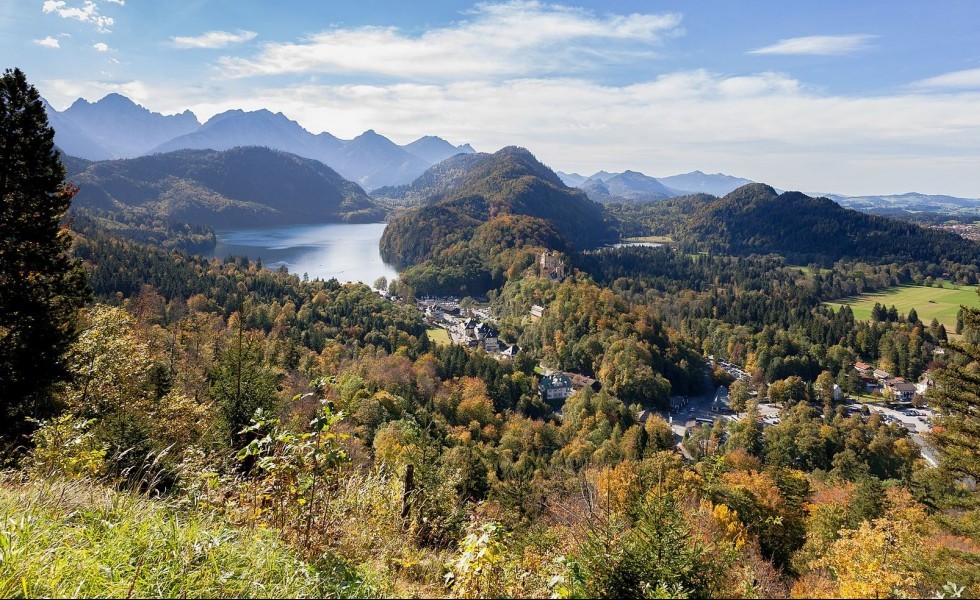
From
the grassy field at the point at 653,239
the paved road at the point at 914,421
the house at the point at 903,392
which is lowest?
the paved road at the point at 914,421

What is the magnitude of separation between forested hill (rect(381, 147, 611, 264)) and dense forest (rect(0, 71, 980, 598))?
1461 inches

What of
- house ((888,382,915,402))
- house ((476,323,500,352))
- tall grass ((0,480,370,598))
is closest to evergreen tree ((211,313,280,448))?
tall grass ((0,480,370,598))

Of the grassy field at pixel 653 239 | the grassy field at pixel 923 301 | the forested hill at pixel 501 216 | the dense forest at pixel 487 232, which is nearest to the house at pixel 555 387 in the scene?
the dense forest at pixel 487 232

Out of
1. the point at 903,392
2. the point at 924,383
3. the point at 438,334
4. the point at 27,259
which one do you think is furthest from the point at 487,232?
the point at 27,259

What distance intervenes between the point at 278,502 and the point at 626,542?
7.88 feet

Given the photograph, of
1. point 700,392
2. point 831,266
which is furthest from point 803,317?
point 831,266

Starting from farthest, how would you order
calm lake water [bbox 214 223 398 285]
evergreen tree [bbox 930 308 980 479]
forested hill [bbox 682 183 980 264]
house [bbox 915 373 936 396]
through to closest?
forested hill [bbox 682 183 980 264]
calm lake water [bbox 214 223 398 285]
house [bbox 915 373 936 396]
evergreen tree [bbox 930 308 980 479]

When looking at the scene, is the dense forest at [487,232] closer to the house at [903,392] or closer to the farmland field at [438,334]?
the farmland field at [438,334]

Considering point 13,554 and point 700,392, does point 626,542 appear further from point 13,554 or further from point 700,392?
point 700,392

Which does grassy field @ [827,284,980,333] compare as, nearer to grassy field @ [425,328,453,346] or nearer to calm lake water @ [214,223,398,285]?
grassy field @ [425,328,453,346]

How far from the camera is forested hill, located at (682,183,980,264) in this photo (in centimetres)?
11025

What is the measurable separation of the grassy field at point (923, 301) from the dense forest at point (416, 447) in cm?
1145

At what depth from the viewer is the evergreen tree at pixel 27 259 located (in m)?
6.92

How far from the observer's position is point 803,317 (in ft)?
188
